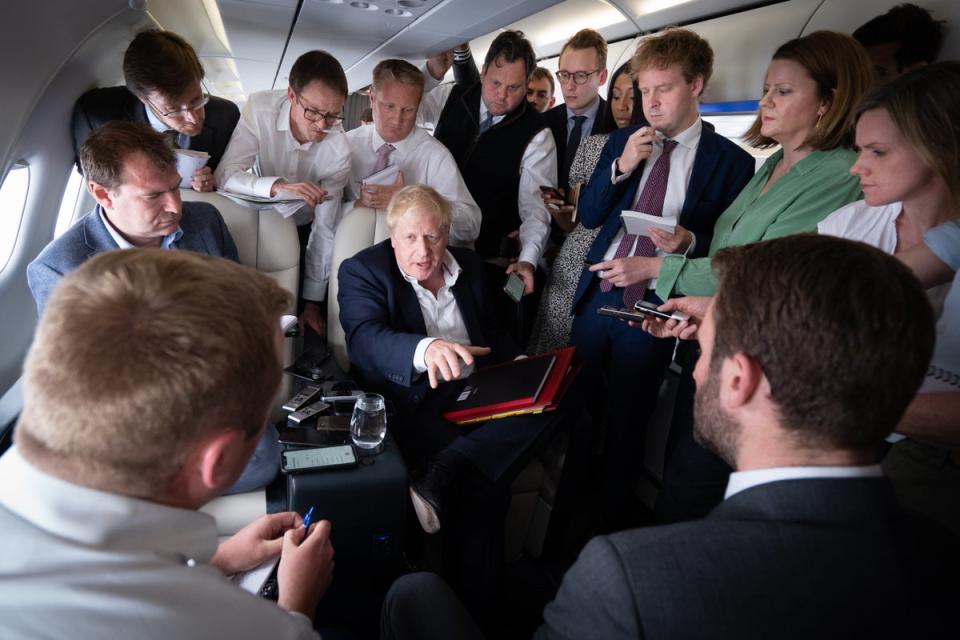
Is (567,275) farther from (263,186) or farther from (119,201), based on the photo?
(119,201)

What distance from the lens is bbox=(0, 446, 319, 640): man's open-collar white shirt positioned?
2.31 feet

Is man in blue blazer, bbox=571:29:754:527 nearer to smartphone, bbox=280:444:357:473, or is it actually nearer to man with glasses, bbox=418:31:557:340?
man with glasses, bbox=418:31:557:340

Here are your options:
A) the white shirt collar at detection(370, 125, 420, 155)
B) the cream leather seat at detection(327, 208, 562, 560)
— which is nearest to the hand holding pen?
the cream leather seat at detection(327, 208, 562, 560)

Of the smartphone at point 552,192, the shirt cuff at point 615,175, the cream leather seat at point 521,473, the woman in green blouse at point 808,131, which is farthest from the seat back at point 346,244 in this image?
the woman in green blouse at point 808,131

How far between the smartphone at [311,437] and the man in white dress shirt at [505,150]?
1.53 meters

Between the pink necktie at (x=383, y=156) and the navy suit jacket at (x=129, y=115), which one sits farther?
the pink necktie at (x=383, y=156)

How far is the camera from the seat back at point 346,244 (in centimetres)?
289

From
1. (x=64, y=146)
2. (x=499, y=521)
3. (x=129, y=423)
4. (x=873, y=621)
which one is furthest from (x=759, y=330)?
(x=64, y=146)

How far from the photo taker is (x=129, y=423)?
0.79 meters

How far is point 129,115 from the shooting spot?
2875 mm

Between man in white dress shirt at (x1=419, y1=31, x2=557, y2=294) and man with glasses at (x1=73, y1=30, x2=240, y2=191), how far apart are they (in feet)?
4.69

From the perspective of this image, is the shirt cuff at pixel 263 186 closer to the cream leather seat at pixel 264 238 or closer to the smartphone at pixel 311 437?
the cream leather seat at pixel 264 238

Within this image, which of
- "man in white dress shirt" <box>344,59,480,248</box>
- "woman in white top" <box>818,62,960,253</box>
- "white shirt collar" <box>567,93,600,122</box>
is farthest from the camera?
"white shirt collar" <box>567,93,600,122</box>

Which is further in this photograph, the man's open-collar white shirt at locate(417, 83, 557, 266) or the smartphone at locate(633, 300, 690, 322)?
the man's open-collar white shirt at locate(417, 83, 557, 266)
